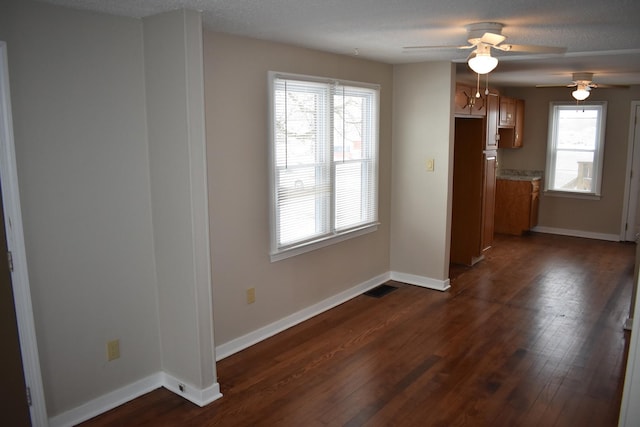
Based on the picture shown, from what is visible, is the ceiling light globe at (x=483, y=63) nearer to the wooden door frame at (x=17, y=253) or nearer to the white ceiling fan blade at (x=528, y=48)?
the white ceiling fan blade at (x=528, y=48)

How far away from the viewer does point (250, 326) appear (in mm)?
3928

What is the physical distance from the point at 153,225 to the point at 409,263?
3.04m

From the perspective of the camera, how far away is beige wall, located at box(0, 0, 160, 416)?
8.45ft

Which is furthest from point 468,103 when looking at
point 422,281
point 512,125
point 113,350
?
point 113,350

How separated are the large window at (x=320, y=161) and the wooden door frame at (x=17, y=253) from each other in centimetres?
175

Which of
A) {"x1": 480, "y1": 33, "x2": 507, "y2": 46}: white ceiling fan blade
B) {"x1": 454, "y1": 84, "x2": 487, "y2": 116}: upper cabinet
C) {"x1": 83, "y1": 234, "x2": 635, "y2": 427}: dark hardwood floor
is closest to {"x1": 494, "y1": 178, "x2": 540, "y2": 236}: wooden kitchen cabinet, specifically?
{"x1": 454, "y1": 84, "x2": 487, "y2": 116}: upper cabinet

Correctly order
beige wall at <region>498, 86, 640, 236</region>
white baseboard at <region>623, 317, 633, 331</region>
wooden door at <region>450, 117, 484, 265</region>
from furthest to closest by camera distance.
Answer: beige wall at <region>498, 86, 640, 236</region> < wooden door at <region>450, 117, 484, 265</region> < white baseboard at <region>623, 317, 633, 331</region>

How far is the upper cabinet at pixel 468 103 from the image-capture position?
17.3ft

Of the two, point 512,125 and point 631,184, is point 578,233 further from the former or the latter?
point 512,125

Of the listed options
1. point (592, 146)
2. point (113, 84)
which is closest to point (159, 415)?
point (113, 84)

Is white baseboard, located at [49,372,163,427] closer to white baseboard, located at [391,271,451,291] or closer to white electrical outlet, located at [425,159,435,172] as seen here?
white baseboard, located at [391,271,451,291]

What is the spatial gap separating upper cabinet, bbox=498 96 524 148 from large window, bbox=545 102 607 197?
0.44 meters

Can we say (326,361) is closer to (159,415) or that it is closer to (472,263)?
(159,415)

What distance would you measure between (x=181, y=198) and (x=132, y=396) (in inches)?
50.1
